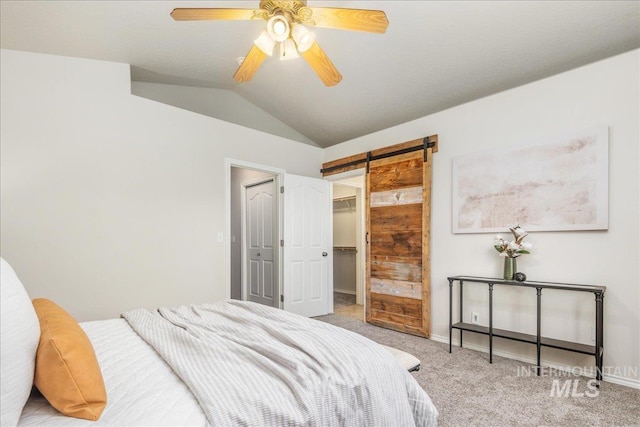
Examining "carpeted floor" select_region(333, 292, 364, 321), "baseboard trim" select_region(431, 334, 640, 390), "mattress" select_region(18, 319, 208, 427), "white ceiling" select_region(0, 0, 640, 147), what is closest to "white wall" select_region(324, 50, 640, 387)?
"baseboard trim" select_region(431, 334, 640, 390)

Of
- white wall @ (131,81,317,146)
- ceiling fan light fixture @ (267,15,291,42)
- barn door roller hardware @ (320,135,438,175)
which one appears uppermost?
white wall @ (131,81,317,146)

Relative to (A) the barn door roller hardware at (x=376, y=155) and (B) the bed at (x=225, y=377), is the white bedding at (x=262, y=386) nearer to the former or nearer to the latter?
(B) the bed at (x=225, y=377)

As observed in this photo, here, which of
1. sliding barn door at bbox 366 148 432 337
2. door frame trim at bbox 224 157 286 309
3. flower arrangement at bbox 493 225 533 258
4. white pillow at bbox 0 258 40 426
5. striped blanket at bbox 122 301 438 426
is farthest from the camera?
door frame trim at bbox 224 157 286 309

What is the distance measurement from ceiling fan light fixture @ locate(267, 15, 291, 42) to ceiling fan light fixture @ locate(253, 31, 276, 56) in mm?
53

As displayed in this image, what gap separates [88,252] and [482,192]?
3885 millimetres

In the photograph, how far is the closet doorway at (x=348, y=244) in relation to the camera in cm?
593

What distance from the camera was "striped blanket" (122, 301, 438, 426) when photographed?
109 centimetres

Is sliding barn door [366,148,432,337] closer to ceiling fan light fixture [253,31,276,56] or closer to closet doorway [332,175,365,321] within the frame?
closet doorway [332,175,365,321]

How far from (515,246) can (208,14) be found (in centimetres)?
302

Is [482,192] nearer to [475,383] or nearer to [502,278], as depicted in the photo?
[502,278]

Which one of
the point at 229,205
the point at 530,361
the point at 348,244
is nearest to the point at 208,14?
the point at 229,205

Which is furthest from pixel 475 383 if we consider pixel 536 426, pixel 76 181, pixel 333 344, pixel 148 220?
pixel 76 181
